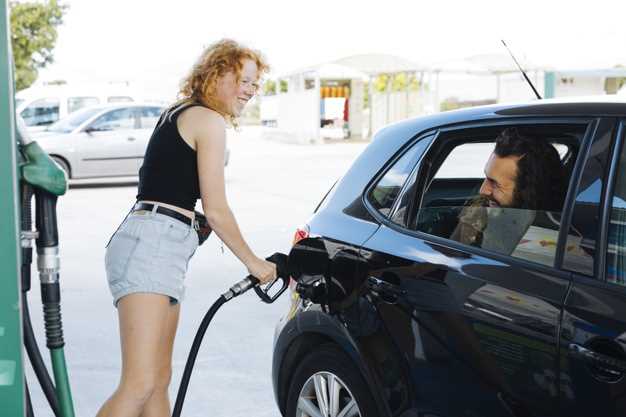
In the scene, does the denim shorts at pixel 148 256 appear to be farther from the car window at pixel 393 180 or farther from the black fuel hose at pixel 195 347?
the car window at pixel 393 180

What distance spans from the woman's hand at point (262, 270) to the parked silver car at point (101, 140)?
44.8 feet

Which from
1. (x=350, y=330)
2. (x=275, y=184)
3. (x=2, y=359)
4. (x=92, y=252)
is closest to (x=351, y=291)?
(x=350, y=330)

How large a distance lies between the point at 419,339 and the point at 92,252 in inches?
298

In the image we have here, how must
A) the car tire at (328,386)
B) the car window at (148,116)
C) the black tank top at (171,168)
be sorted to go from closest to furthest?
the car tire at (328,386) < the black tank top at (171,168) < the car window at (148,116)

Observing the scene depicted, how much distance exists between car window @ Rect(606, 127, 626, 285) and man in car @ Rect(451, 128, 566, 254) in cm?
23

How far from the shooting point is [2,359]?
2.20 m

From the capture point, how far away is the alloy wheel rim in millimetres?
3301

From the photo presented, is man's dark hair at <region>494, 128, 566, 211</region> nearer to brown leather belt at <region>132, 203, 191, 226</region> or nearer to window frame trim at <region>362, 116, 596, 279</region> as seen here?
window frame trim at <region>362, 116, 596, 279</region>

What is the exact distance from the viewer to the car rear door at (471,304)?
2562mm

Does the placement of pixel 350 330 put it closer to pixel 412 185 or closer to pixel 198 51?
pixel 412 185

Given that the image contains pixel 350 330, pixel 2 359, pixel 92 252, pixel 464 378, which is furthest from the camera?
pixel 92 252

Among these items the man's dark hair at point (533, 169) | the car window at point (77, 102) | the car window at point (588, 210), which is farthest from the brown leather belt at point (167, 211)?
the car window at point (77, 102)

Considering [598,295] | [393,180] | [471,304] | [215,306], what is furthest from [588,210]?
[215,306]

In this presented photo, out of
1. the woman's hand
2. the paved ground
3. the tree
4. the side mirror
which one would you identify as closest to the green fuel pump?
the woman's hand
